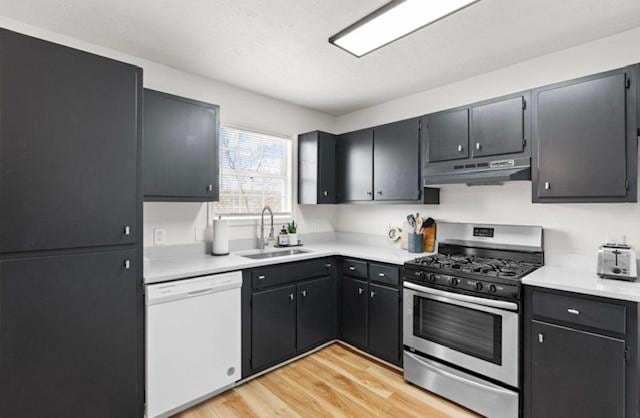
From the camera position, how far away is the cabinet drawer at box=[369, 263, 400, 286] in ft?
8.91

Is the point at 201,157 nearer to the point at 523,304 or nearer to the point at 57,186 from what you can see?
the point at 57,186

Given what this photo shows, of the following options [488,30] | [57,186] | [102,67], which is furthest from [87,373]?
[488,30]

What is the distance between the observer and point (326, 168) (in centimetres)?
363

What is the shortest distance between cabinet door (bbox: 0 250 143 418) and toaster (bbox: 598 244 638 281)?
3.00m

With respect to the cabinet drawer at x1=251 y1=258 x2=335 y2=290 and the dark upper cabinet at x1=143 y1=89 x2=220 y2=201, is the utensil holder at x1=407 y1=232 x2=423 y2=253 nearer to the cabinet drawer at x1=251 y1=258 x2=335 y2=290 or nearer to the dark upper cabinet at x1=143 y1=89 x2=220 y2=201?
the cabinet drawer at x1=251 y1=258 x2=335 y2=290

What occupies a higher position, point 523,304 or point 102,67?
point 102,67

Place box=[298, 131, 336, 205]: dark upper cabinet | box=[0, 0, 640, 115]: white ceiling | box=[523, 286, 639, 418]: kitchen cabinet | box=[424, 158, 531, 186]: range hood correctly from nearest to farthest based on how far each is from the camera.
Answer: box=[523, 286, 639, 418]: kitchen cabinet, box=[0, 0, 640, 115]: white ceiling, box=[424, 158, 531, 186]: range hood, box=[298, 131, 336, 205]: dark upper cabinet

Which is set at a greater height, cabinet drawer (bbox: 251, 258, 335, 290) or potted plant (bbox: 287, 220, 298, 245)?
potted plant (bbox: 287, 220, 298, 245)

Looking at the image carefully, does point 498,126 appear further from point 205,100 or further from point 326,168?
point 205,100

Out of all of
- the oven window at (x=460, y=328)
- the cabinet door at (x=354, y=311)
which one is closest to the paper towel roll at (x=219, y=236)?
the cabinet door at (x=354, y=311)

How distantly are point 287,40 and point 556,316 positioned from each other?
101 inches

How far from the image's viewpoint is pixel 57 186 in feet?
5.55

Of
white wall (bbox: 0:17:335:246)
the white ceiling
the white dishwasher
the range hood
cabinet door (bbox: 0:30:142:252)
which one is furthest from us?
white wall (bbox: 0:17:335:246)

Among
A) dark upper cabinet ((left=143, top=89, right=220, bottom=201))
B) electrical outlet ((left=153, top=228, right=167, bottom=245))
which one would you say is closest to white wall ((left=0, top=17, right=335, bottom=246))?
electrical outlet ((left=153, top=228, right=167, bottom=245))
